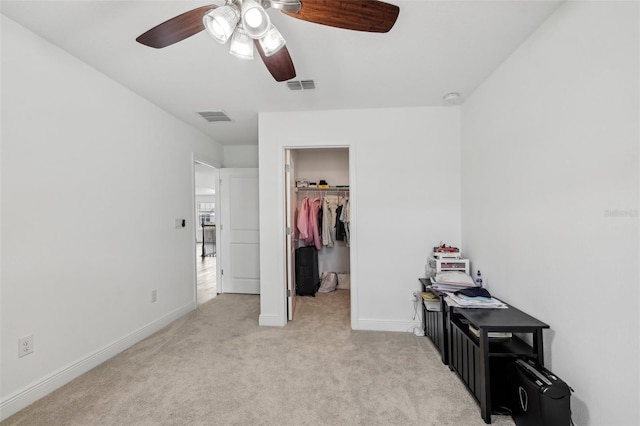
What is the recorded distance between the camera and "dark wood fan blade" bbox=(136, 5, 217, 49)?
1132mm

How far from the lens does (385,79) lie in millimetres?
2141

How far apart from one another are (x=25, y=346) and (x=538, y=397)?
2.94m

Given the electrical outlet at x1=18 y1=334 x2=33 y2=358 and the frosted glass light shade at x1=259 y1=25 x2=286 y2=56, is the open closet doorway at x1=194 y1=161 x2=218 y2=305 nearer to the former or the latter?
the electrical outlet at x1=18 y1=334 x2=33 y2=358

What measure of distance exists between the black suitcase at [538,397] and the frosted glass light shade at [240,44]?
223 cm

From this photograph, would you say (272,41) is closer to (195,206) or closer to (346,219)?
(195,206)

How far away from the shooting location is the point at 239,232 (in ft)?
13.2

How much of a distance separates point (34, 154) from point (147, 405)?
1768mm

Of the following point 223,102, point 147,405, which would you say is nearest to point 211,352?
point 147,405

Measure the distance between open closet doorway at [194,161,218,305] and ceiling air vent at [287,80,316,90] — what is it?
195cm

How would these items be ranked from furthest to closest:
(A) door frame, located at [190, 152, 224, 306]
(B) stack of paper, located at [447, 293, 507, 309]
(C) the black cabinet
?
(A) door frame, located at [190, 152, 224, 306] < (C) the black cabinet < (B) stack of paper, located at [447, 293, 507, 309]

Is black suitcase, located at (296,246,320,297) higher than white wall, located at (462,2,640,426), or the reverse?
white wall, located at (462,2,640,426)

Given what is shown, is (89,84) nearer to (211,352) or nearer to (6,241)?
(6,241)

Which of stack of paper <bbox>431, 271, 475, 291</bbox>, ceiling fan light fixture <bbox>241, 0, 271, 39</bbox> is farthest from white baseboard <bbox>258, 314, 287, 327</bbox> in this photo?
ceiling fan light fixture <bbox>241, 0, 271, 39</bbox>

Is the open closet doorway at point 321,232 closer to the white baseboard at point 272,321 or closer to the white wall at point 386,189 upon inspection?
the white baseboard at point 272,321
